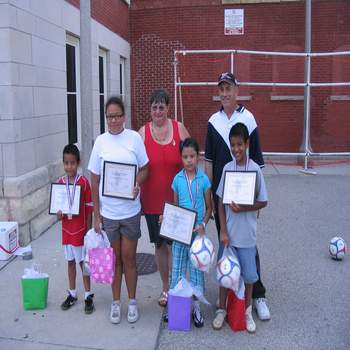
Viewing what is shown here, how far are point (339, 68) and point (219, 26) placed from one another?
3499mm

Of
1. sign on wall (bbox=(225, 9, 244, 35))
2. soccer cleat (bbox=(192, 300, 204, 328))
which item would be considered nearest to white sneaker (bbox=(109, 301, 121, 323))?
soccer cleat (bbox=(192, 300, 204, 328))

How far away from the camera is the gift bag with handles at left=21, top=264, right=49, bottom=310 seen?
4199 mm

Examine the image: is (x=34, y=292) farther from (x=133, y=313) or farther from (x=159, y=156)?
(x=159, y=156)

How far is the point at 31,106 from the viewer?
638cm

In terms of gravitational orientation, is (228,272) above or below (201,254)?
below

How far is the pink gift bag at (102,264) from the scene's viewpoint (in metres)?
3.97

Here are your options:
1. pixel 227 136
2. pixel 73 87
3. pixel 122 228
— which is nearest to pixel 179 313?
pixel 122 228

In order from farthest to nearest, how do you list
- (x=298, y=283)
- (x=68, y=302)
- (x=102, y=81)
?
(x=102, y=81) → (x=298, y=283) → (x=68, y=302)

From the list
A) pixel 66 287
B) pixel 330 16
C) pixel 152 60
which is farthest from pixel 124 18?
pixel 66 287

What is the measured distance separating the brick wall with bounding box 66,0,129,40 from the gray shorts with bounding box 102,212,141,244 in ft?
24.0

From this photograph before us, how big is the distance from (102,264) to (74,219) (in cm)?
52

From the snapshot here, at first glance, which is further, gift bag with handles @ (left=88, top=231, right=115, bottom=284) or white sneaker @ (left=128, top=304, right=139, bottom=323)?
white sneaker @ (left=128, top=304, right=139, bottom=323)

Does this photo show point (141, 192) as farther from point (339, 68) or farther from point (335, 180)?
point (339, 68)

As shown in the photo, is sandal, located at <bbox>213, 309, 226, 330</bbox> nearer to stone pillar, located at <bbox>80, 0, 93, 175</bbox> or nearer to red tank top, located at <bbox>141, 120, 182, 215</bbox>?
red tank top, located at <bbox>141, 120, 182, 215</bbox>
